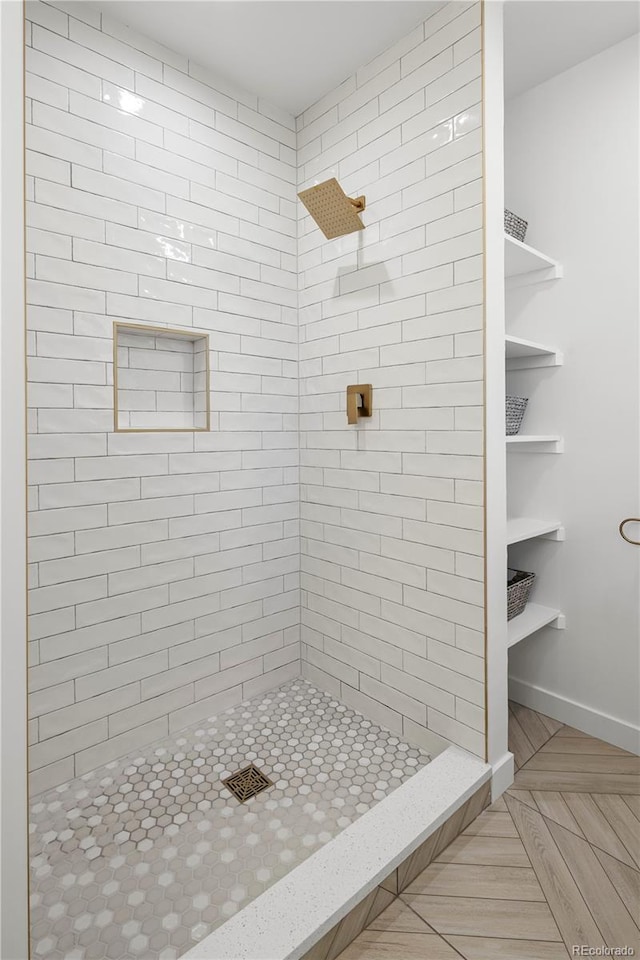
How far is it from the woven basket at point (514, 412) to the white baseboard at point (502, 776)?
1217 mm

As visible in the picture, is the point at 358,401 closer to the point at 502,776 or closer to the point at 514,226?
the point at 514,226

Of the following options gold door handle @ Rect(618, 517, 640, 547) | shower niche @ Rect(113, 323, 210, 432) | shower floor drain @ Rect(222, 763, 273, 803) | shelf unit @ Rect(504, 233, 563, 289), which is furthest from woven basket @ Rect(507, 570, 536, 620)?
shower niche @ Rect(113, 323, 210, 432)

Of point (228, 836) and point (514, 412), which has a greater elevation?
point (514, 412)

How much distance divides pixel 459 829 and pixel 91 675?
51.7 inches

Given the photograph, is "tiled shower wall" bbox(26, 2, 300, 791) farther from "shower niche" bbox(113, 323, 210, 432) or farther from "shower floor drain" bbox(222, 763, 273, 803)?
"shower floor drain" bbox(222, 763, 273, 803)

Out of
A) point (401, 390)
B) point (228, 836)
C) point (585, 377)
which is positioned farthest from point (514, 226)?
point (228, 836)

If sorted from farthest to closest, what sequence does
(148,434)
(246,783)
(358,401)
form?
1. (358,401)
2. (148,434)
3. (246,783)

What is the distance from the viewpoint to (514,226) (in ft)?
6.68

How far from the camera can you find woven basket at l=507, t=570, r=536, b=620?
2059 mm

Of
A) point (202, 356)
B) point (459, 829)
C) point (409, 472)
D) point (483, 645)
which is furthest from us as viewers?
point (202, 356)

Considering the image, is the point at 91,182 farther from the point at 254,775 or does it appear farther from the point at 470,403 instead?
the point at 254,775

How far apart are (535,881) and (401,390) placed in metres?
1.57

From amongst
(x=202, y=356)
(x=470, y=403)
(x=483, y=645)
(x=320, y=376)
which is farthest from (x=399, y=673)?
(x=202, y=356)

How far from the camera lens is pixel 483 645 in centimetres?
169
